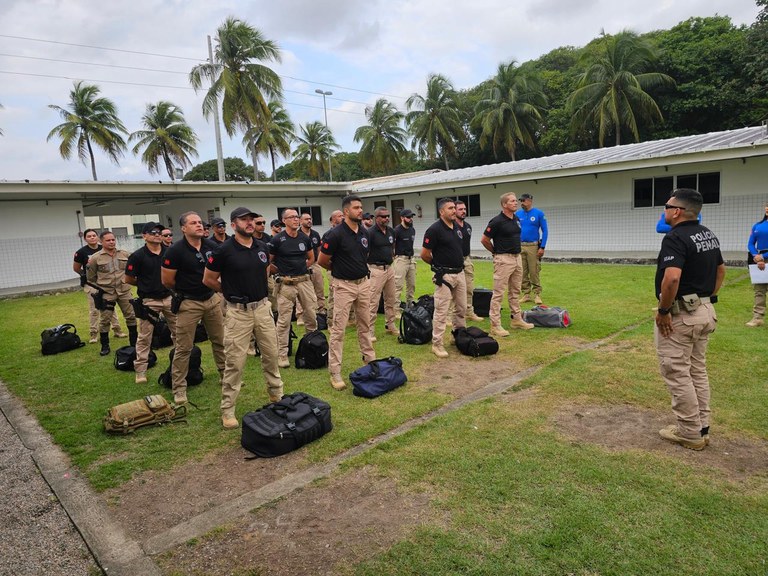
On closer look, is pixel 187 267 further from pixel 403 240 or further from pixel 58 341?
pixel 58 341

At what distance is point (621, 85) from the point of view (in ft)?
92.1

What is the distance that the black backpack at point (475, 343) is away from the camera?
20.3 ft

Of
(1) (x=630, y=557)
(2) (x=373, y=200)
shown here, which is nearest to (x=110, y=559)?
(1) (x=630, y=557)

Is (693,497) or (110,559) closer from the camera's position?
(110,559)

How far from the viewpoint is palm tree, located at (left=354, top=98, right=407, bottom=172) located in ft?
132

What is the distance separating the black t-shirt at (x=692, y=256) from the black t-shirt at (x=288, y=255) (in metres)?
4.19

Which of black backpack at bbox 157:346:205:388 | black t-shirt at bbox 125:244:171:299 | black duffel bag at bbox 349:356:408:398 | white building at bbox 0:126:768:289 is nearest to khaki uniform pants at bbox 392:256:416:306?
black duffel bag at bbox 349:356:408:398

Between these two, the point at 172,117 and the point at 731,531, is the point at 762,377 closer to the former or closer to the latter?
the point at 731,531

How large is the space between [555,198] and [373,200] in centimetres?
983

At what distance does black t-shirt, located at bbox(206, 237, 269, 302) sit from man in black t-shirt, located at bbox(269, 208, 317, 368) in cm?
168

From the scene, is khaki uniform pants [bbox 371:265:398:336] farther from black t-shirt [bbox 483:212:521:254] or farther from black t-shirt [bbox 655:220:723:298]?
black t-shirt [bbox 655:220:723:298]

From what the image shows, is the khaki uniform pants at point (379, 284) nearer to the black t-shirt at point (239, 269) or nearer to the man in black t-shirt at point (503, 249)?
the man in black t-shirt at point (503, 249)

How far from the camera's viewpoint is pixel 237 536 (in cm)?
296

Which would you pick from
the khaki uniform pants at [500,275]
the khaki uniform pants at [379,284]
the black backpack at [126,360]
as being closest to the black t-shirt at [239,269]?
the khaki uniform pants at [379,284]
